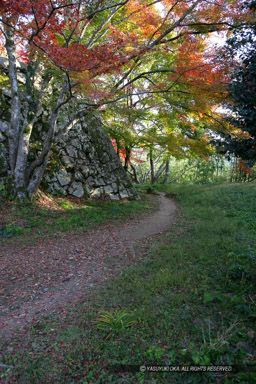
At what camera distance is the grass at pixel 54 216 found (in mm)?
6363

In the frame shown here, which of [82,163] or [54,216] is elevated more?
[82,163]

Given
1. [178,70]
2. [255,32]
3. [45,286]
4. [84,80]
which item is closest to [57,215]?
[45,286]

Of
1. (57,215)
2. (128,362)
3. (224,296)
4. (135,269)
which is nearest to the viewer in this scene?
(128,362)

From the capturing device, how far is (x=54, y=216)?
7.48 metres

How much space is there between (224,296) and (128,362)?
1.64 meters

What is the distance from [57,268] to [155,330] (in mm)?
2796

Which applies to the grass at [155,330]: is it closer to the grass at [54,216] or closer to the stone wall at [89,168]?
the grass at [54,216]

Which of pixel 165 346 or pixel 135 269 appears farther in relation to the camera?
pixel 135 269

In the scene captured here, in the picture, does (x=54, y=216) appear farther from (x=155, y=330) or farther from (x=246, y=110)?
(x=246, y=110)

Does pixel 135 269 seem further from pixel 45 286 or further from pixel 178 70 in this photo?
pixel 178 70

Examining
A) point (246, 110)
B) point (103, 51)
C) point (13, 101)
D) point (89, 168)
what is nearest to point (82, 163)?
point (89, 168)

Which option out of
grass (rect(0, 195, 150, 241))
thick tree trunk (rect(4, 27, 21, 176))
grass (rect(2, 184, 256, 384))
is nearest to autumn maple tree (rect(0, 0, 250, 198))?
thick tree trunk (rect(4, 27, 21, 176))

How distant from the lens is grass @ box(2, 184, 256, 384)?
83.7 inches

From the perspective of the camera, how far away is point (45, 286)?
400cm
